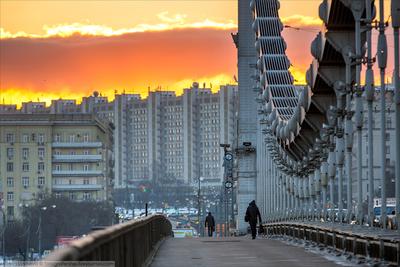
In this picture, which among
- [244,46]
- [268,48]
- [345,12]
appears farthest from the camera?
[244,46]

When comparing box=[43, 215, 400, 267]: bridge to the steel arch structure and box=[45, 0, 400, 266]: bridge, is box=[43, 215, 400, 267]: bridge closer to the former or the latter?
box=[45, 0, 400, 266]: bridge

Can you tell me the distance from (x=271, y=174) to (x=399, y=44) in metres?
61.8

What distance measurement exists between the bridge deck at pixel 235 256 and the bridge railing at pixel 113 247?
1.01m

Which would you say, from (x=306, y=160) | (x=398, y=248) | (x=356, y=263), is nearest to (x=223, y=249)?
(x=356, y=263)

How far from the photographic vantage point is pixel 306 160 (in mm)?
65250

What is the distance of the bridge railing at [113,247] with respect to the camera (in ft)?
57.2

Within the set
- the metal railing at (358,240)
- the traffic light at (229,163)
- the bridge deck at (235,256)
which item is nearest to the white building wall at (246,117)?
the traffic light at (229,163)

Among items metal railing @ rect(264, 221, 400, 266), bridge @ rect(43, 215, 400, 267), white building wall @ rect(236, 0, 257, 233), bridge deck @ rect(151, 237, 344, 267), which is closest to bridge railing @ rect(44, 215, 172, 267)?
bridge @ rect(43, 215, 400, 267)

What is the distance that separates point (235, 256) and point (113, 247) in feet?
51.3

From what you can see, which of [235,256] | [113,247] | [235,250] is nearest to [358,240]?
[235,256]

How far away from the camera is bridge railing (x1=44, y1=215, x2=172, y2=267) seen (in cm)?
1744

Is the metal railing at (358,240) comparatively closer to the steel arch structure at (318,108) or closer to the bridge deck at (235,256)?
the bridge deck at (235,256)

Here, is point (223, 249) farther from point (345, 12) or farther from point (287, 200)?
point (287, 200)

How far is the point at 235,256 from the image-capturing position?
3894 cm
